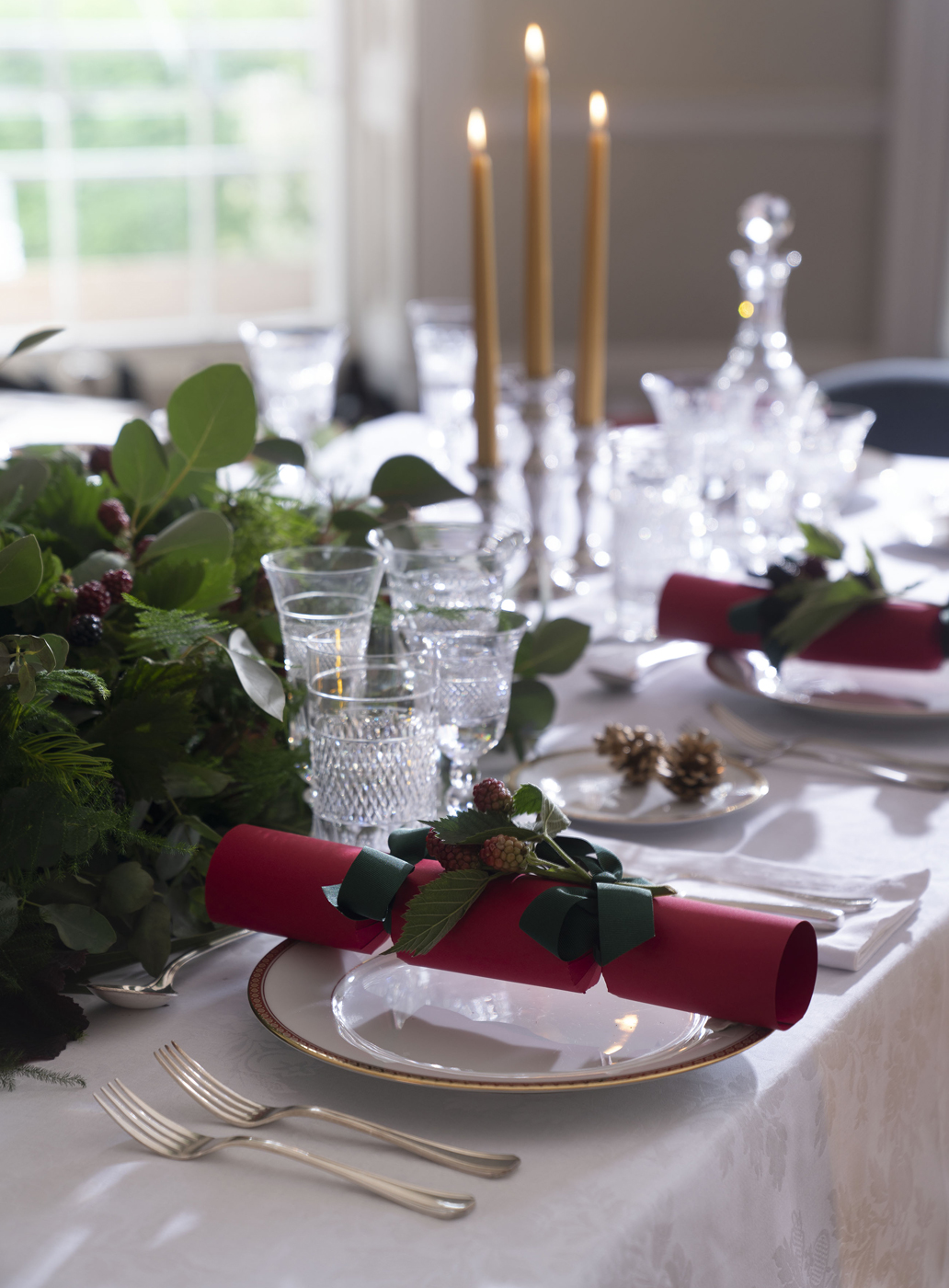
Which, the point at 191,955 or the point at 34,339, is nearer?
the point at 191,955

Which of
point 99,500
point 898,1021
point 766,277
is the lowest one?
point 898,1021

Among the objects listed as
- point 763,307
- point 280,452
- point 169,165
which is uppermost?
point 169,165

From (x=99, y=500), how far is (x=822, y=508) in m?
0.93

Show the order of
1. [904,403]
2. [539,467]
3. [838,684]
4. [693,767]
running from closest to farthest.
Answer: [693,767]
[838,684]
[539,467]
[904,403]

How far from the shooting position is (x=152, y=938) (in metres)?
0.68

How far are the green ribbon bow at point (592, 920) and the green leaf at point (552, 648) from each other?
407 millimetres

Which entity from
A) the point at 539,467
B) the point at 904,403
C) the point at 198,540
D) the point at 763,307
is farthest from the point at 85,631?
the point at 904,403

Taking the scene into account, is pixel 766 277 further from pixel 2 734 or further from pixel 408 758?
pixel 2 734

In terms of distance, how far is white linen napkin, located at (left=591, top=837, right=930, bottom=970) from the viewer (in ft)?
2.34

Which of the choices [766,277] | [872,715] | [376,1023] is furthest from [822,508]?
[376,1023]

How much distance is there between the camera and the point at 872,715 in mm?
1083

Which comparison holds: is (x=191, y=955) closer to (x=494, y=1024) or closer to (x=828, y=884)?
(x=494, y=1024)

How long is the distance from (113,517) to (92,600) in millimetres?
127

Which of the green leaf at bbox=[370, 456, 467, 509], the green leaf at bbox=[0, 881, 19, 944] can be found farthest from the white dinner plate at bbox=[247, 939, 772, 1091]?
the green leaf at bbox=[370, 456, 467, 509]
